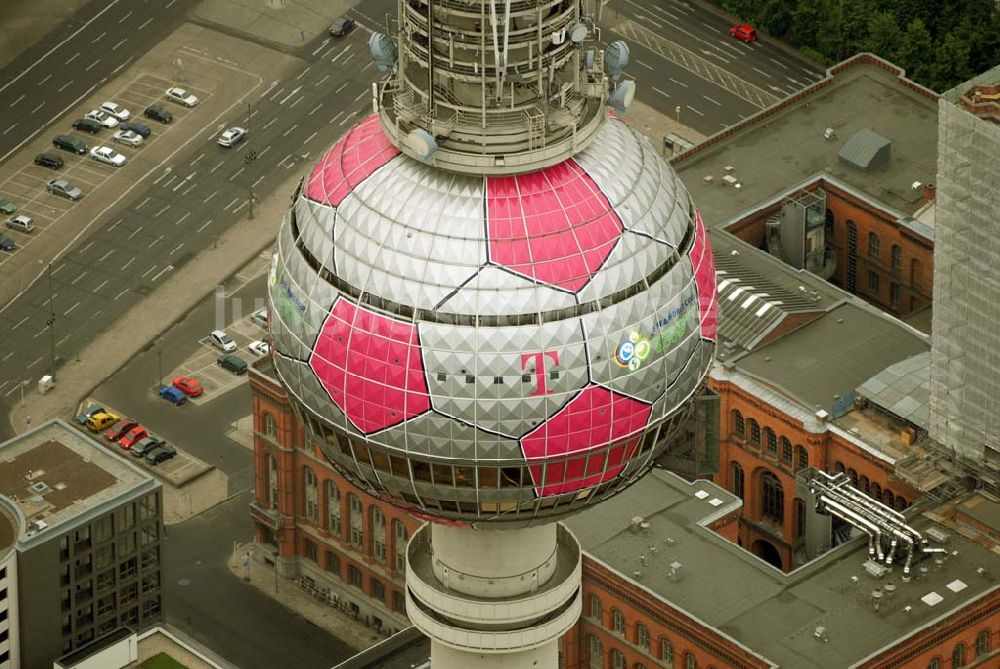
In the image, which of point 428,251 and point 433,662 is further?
point 433,662

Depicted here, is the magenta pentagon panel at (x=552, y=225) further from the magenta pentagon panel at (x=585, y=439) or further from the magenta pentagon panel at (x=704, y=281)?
the magenta pentagon panel at (x=704, y=281)

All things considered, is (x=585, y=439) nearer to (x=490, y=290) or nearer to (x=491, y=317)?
(x=491, y=317)

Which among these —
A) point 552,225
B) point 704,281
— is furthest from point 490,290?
point 704,281

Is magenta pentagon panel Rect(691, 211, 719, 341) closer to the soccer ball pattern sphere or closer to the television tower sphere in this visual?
the soccer ball pattern sphere

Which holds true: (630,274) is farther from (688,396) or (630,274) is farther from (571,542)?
(571,542)

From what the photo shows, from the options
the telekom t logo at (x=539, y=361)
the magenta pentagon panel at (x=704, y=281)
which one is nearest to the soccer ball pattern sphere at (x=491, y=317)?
the telekom t logo at (x=539, y=361)

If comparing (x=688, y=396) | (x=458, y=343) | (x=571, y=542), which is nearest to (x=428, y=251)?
(x=458, y=343)
